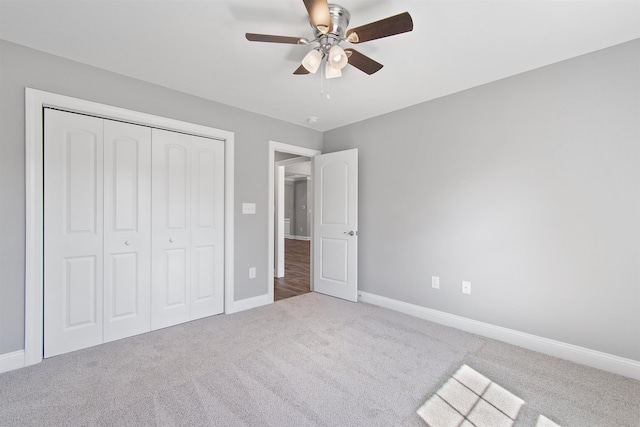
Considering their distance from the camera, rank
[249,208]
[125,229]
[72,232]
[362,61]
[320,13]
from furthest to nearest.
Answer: [249,208] < [125,229] < [72,232] < [362,61] < [320,13]

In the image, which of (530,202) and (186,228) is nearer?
(530,202)

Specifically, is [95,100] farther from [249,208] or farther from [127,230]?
[249,208]

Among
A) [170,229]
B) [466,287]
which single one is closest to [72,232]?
[170,229]

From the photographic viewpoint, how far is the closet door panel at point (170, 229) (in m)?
2.79

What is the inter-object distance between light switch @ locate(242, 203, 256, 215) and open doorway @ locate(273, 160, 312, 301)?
1.23 m

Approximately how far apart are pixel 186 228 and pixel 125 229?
0.54 meters

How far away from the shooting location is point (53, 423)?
1560 millimetres

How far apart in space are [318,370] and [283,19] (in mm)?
2461

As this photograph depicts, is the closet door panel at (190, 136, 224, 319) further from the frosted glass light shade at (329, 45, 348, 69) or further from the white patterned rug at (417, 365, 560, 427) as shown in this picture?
the white patterned rug at (417, 365, 560, 427)

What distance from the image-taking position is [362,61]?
191 centimetres

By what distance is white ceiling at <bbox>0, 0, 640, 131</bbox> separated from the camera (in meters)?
1.73

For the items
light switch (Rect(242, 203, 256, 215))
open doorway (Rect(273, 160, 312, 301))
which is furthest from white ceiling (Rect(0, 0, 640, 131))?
open doorway (Rect(273, 160, 312, 301))

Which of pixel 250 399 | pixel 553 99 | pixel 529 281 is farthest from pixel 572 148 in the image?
pixel 250 399

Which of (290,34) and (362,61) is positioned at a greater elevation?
(290,34)
